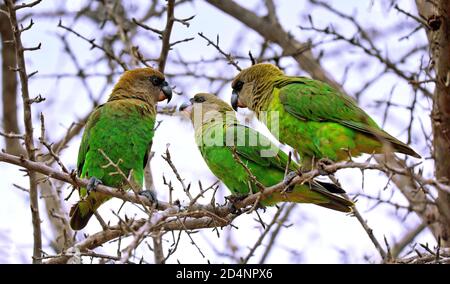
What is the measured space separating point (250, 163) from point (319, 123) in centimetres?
73

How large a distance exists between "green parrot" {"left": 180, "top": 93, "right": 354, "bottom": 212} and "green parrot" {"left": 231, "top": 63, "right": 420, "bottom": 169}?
20 cm

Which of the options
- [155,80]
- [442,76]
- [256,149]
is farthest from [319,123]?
[155,80]

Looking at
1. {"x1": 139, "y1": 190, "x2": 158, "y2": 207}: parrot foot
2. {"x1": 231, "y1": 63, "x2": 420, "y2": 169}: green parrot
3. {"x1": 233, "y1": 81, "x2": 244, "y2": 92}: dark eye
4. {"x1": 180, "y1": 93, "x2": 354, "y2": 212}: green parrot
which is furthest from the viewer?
{"x1": 233, "y1": 81, "x2": 244, "y2": 92}: dark eye

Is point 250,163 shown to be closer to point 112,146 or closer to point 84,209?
point 112,146

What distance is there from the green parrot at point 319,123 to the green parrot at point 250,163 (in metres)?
0.20

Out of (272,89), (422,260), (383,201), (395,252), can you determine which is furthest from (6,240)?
(395,252)

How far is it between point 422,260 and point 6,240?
4.54 m

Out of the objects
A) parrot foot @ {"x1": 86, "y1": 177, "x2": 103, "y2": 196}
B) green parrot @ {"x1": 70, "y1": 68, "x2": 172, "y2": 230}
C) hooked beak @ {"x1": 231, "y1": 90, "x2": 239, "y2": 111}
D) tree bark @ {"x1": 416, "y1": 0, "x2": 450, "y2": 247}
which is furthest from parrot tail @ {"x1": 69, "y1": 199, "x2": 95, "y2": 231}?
tree bark @ {"x1": 416, "y1": 0, "x2": 450, "y2": 247}

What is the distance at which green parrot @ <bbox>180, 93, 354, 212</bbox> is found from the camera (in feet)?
18.8

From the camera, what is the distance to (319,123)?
20.4 feet

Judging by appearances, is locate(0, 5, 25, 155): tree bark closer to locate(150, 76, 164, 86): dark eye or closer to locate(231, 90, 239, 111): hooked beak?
locate(150, 76, 164, 86): dark eye

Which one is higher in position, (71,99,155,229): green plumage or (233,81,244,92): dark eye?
(233,81,244,92): dark eye

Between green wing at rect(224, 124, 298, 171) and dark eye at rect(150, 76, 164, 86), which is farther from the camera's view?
dark eye at rect(150, 76, 164, 86)
